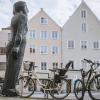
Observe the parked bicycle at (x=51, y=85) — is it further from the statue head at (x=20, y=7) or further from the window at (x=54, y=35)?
the window at (x=54, y=35)

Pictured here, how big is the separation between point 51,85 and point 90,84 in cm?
129

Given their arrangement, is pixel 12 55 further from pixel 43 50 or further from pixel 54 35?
pixel 54 35

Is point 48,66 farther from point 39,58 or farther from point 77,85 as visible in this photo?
point 77,85

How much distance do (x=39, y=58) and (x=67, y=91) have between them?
1983 inches

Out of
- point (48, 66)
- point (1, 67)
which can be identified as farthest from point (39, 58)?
point (1, 67)

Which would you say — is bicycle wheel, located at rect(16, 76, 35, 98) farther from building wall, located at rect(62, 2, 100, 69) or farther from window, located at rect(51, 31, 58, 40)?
window, located at rect(51, 31, 58, 40)

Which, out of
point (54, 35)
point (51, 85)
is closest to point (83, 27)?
point (54, 35)

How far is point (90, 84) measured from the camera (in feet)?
29.5

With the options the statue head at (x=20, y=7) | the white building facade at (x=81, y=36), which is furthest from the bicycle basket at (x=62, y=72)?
the white building facade at (x=81, y=36)

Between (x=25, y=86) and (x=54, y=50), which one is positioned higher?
(x=54, y=50)

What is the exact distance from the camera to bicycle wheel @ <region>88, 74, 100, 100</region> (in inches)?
347

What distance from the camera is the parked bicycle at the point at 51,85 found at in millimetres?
9673

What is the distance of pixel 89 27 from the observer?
61375mm

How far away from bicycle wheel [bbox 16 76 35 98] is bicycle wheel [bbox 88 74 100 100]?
1.67 meters
